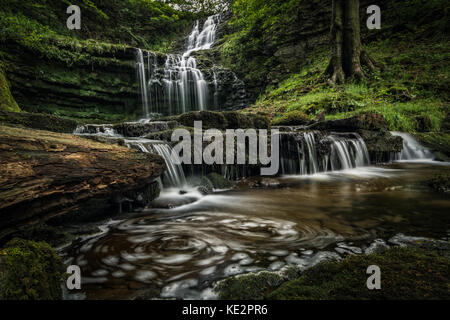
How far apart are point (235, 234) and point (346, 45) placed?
12.2 m

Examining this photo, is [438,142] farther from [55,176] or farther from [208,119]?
[55,176]

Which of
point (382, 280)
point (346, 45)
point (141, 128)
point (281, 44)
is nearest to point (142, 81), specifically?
point (141, 128)

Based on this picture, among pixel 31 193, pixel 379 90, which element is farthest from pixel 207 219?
pixel 379 90

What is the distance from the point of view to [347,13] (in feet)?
35.7

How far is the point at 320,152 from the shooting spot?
6430 millimetres

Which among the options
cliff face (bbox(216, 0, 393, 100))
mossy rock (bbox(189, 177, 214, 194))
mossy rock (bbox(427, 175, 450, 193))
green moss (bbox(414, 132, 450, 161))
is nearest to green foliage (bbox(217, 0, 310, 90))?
cliff face (bbox(216, 0, 393, 100))

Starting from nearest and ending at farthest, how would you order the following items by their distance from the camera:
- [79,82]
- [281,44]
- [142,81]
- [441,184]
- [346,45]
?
[441,184] < [346,45] < [79,82] < [142,81] < [281,44]

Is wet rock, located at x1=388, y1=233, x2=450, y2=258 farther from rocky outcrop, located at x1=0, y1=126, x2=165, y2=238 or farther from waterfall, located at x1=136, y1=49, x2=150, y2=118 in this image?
waterfall, located at x1=136, y1=49, x2=150, y2=118

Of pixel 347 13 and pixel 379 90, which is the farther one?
pixel 347 13

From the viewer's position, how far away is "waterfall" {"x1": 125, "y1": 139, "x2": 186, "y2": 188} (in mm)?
4535

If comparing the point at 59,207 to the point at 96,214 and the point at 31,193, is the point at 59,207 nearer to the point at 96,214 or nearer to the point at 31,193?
the point at 31,193

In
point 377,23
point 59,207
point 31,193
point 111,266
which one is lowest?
point 111,266

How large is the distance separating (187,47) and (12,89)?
54.2ft

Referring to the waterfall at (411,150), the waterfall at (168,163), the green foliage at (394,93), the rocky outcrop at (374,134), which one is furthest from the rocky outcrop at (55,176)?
the green foliage at (394,93)
